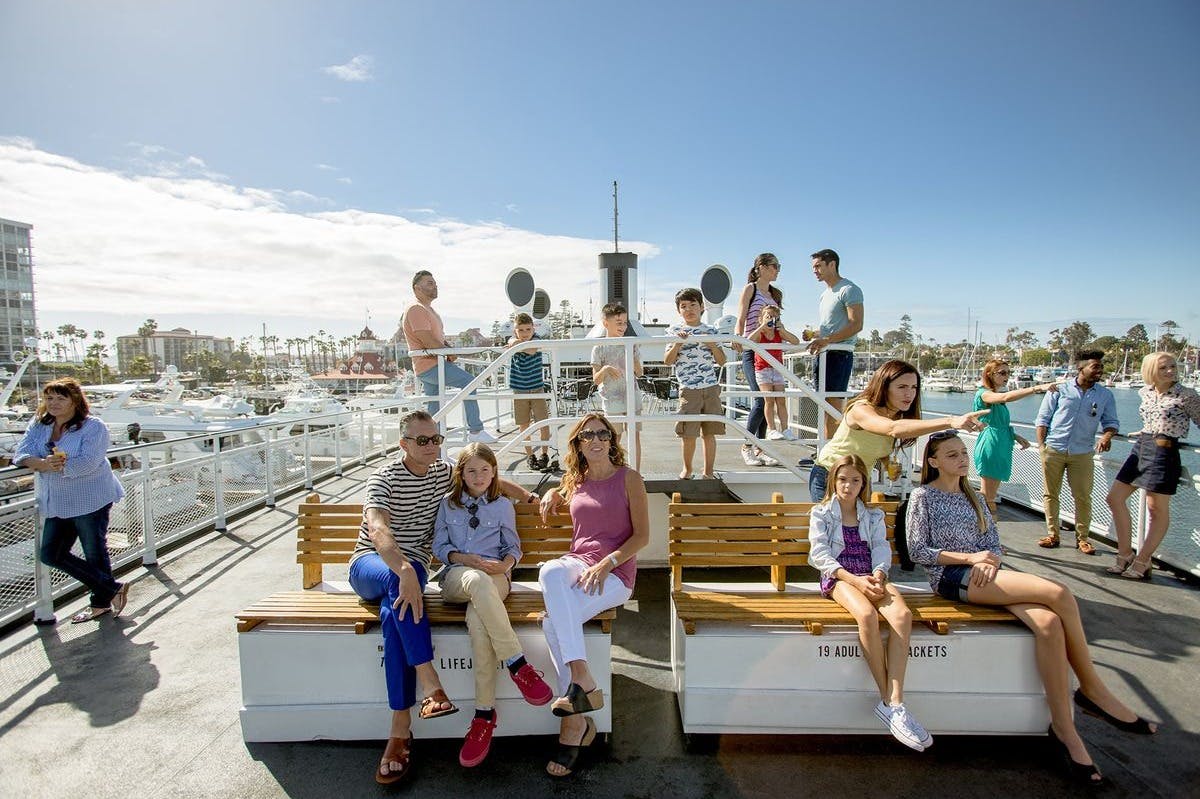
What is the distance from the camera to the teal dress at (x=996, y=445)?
5.90 meters

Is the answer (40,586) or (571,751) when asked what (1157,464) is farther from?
(40,586)

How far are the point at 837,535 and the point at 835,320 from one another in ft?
8.19

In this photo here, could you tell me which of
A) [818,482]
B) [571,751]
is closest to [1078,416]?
[818,482]

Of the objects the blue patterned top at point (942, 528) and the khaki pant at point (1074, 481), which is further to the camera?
the khaki pant at point (1074, 481)

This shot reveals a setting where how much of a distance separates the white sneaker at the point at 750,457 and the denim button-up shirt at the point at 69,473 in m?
5.25

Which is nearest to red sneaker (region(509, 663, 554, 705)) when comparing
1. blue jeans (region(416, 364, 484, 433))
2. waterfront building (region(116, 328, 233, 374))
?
blue jeans (region(416, 364, 484, 433))

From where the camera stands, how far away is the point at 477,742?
8.95 feet

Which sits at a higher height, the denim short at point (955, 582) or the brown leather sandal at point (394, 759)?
the denim short at point (955, 582)

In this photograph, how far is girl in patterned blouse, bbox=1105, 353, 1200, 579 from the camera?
4660 millimetres

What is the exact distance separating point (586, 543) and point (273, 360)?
165 metres

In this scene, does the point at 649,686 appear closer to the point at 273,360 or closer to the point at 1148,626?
the point at 1148,626

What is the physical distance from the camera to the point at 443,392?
5.25 m

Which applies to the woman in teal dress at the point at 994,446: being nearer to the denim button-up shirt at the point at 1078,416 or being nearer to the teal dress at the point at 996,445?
the teal dress at the point at 996,445

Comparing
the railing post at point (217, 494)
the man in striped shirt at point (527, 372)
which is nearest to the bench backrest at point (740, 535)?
the man in striped shirt at point (527, 372)
